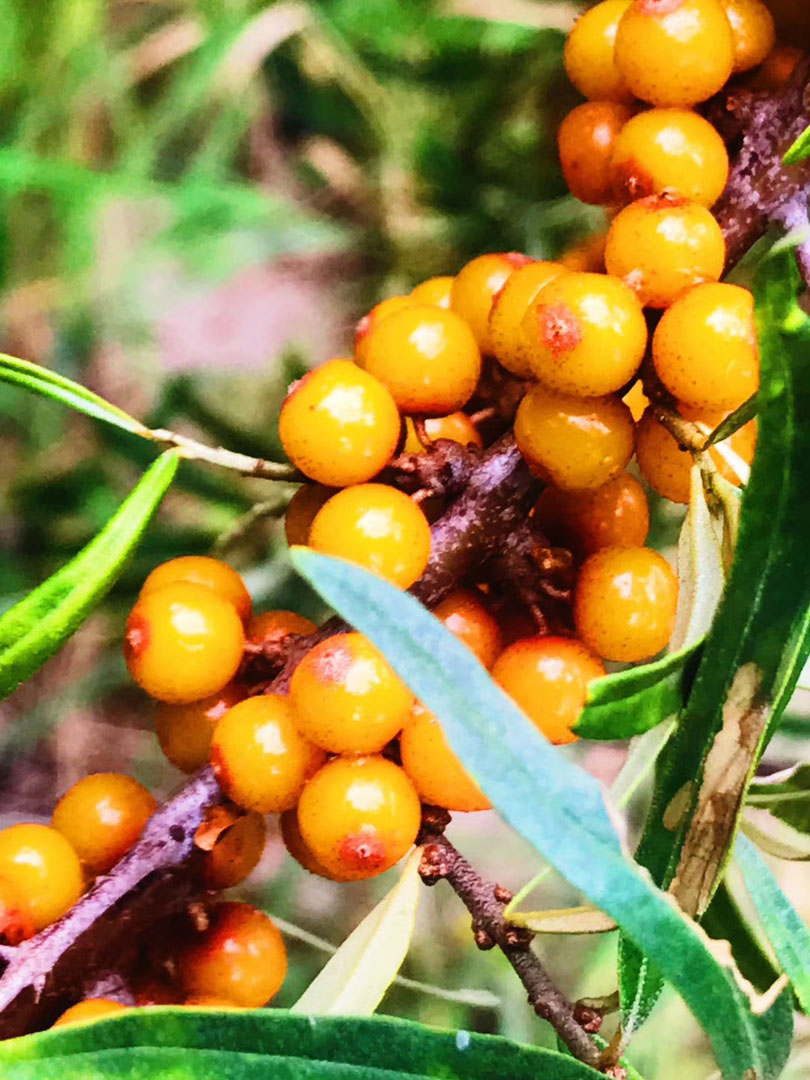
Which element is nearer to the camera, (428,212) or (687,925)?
(687,925)

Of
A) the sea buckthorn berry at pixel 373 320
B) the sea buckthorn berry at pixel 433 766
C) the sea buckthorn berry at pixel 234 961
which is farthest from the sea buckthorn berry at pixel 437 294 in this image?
the sea buckthorn berry at pixel 234 961

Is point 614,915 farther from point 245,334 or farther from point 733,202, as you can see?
point 245,334

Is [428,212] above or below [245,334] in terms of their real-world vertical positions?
above

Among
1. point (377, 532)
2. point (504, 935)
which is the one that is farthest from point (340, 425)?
point (504, 935)

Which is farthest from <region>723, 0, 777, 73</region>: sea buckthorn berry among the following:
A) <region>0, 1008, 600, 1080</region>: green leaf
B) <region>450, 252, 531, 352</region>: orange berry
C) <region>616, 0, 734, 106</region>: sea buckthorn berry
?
<region>0, 1008, 600, 1080</region>: green leaf

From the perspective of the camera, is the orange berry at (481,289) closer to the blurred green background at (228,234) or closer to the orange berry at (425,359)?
the orange berry at (425,359)

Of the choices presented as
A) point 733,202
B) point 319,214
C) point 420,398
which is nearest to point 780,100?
point 733,202
